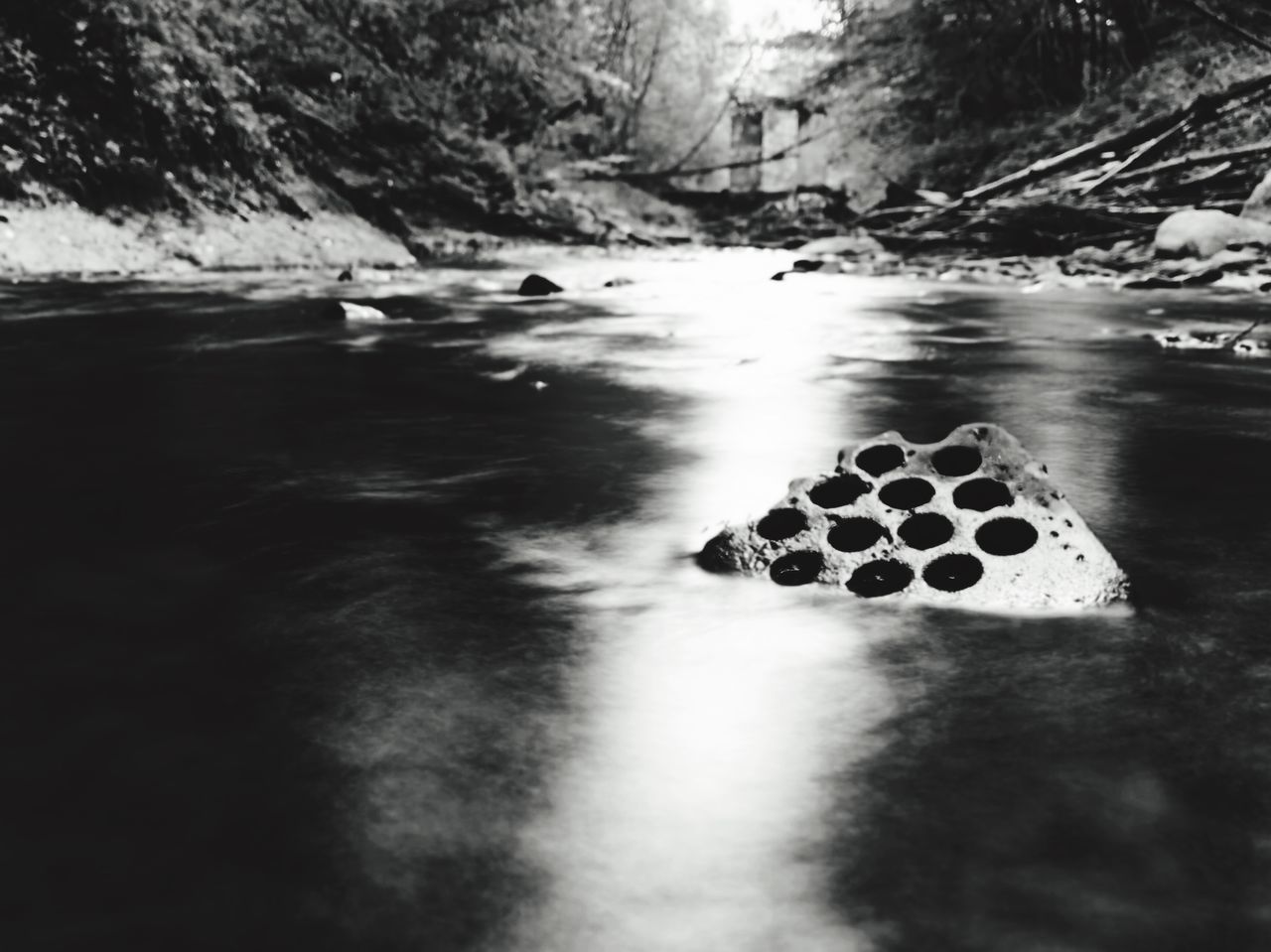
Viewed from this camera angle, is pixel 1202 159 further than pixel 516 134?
No

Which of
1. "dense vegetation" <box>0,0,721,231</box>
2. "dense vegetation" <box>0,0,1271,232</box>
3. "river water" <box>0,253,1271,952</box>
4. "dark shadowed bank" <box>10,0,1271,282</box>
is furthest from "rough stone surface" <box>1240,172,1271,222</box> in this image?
"dense vegetation" <box>0,0,721,231</box>

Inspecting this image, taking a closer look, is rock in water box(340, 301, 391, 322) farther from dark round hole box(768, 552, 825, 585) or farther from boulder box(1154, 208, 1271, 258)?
boulder box(1154, 208, 1271, 258)

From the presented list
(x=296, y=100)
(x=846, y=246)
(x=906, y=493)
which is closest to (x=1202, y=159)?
(x=846, y=246)

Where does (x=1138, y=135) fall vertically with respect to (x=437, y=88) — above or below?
below

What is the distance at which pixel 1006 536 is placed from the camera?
2104 millimetres

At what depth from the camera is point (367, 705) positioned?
1596mm

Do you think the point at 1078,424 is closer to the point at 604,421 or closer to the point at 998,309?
the point at 604,421

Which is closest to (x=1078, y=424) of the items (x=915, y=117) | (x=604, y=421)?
(x=604, y=421)

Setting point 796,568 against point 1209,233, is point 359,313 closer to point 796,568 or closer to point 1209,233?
point 796,568

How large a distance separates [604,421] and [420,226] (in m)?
11.5

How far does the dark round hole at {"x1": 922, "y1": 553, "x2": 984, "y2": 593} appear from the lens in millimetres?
2021

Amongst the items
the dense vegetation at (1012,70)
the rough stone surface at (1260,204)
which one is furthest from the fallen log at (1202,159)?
the dense vegetation at (1012,70)

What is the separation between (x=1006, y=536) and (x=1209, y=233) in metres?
10.0

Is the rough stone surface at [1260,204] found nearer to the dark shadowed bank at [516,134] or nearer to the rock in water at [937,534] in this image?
the dark shadowed bank at [516,134]
